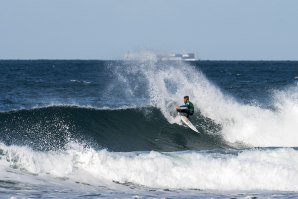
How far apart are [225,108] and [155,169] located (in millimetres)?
11773

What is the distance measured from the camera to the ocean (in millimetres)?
15438

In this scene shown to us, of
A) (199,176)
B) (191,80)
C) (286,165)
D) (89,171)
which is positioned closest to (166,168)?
(199,176)

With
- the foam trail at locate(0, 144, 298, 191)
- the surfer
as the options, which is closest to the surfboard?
the surfer

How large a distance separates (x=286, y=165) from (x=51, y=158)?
6.13 metres

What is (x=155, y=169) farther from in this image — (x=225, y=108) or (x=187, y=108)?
(x=225, y=108)

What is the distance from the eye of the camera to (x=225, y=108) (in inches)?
1098

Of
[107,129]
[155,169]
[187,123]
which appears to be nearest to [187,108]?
[187,123]

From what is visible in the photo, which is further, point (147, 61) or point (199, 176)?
point (147, 61)

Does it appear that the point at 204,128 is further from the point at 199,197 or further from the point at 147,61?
the point at 199,197

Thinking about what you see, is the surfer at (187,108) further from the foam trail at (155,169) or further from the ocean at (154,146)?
the foam trail at (155,169)

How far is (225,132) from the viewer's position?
83.7ft

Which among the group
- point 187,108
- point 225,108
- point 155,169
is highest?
point 225,108

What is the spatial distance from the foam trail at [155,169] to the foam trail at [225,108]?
24.5 feet

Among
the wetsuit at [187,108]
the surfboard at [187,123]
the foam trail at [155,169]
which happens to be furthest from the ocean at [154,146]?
the wetsuit at [187,108]
